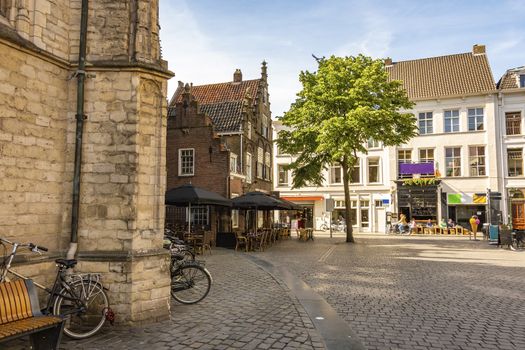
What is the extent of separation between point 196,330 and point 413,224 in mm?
31440

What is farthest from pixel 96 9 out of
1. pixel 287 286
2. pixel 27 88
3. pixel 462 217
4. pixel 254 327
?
pixel 462 217

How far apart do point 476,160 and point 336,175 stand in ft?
41.3

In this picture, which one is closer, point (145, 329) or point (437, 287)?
point (145, 329)

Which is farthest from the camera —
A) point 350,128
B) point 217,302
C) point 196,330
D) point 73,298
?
point 350,128

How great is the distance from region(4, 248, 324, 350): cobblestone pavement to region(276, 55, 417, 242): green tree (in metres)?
12.6

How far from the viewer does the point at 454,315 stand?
7000mm

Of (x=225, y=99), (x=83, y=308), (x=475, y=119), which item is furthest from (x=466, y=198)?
(x=83, y=308)

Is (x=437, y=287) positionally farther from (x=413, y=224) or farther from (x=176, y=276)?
(x=413, y=224)

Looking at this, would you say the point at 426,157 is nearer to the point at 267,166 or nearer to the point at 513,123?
the point at 513,123

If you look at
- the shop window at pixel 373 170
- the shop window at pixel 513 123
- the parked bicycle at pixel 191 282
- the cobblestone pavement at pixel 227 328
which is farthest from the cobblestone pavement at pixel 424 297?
the shop window at pixel 513 123

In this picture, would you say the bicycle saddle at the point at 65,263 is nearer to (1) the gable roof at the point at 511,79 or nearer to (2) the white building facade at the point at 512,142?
(2) the white building facade at the point at 512,142

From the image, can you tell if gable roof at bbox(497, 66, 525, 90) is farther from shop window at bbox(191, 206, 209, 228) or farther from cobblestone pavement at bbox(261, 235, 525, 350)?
shop window at bbox(191, 206, 209, 228)

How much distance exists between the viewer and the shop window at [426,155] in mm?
37062

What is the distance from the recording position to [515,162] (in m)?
35.3
